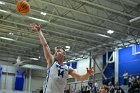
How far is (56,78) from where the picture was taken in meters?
4.03

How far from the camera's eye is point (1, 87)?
2716cm

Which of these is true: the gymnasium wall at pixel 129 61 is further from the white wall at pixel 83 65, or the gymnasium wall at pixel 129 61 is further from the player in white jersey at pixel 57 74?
the player in white jersey at pixel 57 74

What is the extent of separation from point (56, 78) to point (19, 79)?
2480 centimetres

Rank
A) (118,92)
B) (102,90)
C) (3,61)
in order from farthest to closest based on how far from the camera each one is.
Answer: (3,61) → (118,92) → (102,90)

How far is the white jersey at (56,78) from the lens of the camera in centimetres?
398

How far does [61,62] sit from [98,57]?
19.7m

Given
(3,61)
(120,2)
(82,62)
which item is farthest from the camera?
(3,61)

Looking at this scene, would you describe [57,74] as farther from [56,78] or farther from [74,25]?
[74,25]

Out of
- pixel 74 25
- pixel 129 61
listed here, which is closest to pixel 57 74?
pixel 74 25

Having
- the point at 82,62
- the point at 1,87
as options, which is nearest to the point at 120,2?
the point at 82,62

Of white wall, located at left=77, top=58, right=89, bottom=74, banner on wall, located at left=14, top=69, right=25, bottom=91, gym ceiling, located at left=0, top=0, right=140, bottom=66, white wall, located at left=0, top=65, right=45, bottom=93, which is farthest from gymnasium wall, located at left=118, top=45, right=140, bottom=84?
white wall, located at left=0, top=65, right=45, bottom=93

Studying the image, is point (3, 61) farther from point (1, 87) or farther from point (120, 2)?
point (120, 2)

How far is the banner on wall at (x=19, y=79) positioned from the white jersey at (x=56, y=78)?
24299 mm

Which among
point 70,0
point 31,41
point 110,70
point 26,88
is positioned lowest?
point 26,88
